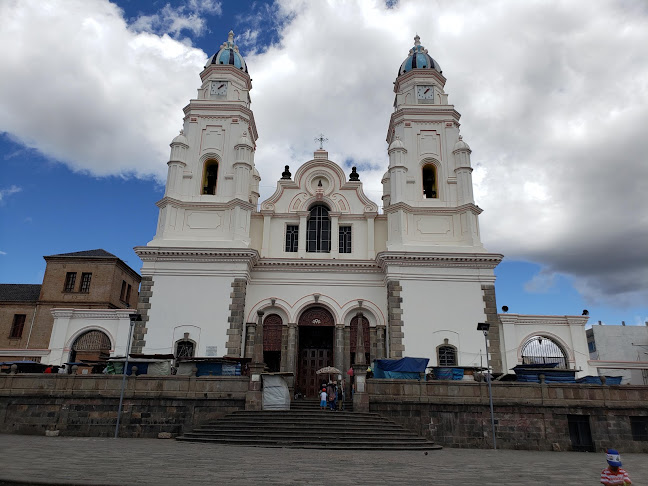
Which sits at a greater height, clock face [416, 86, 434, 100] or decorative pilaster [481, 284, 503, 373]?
clock face [416, 86, 434, 100]

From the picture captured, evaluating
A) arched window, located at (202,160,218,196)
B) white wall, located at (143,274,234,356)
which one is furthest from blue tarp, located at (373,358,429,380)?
arched window, located at (202,160,218,196)

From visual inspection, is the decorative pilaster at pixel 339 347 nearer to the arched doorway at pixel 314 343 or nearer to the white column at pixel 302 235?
the arched doorway at pixel 314 343

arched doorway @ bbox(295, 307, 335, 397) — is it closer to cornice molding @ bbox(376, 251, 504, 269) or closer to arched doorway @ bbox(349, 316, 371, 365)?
arched doorway @ bbox(349, 316, 371, 365)

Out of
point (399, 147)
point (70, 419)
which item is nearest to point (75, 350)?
point (70, 419)

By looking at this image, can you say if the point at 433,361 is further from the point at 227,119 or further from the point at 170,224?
the point at 227,119

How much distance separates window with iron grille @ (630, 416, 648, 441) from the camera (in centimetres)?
1912

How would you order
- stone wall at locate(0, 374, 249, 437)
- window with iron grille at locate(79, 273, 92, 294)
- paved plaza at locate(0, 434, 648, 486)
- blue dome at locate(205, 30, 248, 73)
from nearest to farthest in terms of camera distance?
paved plaza at locate(0, 434, 648, 486) → stone wall at locate(0, 374, 249, 437) → blue dome at locate(205, 30, 248, 73) → window with iron grille at locate(79, 273, 92, 294)

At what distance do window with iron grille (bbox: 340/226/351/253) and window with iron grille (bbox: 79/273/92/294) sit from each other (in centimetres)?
1917

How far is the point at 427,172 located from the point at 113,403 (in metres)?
20.6

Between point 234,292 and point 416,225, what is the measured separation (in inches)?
417

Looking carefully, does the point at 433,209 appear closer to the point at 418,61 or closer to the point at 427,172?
the point at 427,172

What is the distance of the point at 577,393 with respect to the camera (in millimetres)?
19594

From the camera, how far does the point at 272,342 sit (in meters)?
25.8

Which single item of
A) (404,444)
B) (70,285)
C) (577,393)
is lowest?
(404,444)
